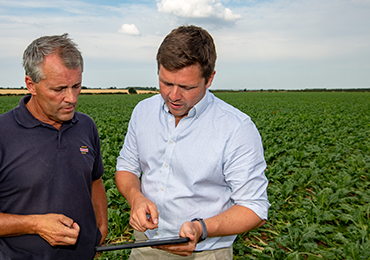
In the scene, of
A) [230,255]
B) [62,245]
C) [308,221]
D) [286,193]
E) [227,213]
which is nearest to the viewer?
[227,213]

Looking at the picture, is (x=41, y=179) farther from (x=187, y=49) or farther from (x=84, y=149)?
(x=187, y=49)

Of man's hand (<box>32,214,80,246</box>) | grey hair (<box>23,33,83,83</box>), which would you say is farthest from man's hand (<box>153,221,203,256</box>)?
grey hair (<box>23,33,83,83</box>)

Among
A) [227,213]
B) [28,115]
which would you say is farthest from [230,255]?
[28,115]

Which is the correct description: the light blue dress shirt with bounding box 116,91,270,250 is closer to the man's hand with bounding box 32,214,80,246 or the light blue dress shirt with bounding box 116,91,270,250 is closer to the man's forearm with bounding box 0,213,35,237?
the man's hand with bounding box 32,214,80,246

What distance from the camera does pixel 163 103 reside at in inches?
75.8

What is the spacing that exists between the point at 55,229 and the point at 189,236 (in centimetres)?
71

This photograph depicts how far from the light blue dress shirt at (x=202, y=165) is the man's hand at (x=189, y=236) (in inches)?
7.9

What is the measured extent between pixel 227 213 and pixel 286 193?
395cm

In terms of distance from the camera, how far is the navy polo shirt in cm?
163

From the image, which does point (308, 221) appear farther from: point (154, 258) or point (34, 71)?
point (34, 71)

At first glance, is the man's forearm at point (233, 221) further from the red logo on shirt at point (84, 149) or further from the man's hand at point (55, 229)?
the red logo on shirt at point (84, 149)

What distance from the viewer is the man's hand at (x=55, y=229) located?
1.58 m

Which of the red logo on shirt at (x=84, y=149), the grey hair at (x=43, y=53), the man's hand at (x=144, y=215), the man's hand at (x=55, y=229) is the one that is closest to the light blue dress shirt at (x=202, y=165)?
the man's hand at (x=144, y=215)

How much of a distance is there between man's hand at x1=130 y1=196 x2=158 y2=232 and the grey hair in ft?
2.98
